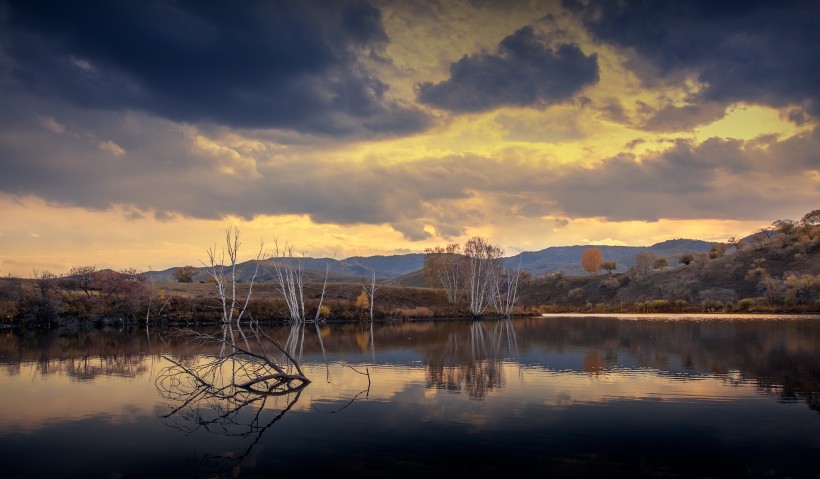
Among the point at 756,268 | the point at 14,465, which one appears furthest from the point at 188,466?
the point at 756,268

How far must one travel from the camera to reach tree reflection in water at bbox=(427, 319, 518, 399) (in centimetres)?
2142

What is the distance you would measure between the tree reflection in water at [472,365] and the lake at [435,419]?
0.13m

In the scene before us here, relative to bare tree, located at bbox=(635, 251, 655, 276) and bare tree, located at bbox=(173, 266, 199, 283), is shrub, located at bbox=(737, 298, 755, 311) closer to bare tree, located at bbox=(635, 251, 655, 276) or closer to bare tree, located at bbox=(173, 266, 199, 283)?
bare tree, located at bbox=(635, 251, 655, 276)

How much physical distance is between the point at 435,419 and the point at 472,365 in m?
11.6

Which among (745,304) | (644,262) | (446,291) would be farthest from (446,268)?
(644,262)

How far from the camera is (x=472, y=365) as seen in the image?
89.5 feet

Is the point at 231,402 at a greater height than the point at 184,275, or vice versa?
the point at 184,275

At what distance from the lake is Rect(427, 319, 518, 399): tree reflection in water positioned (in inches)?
5.2

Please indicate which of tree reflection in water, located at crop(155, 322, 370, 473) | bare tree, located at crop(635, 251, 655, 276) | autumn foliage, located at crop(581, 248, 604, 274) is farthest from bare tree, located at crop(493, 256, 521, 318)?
autumn foliage, located at crop(581, 248, 604, 274)

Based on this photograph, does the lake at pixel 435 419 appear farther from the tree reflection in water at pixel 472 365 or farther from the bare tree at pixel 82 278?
the bare tree at pixel 82 278

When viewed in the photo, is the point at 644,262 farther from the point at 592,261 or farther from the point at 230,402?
the point at 230,402

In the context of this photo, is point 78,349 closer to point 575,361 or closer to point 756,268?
point 575,361

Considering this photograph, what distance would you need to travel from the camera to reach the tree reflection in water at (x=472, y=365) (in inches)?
843

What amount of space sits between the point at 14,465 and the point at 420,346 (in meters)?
27.2
